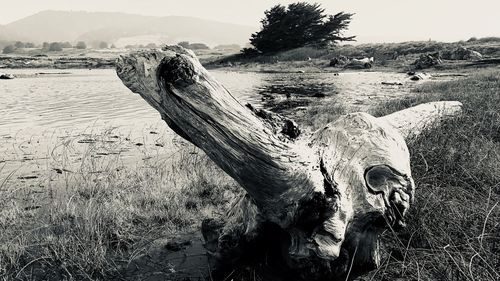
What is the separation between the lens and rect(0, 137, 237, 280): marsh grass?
318 cm

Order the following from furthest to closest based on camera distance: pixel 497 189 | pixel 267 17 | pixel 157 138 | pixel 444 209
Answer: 1. pixel 267 17
2. pixel 157 138
3. pixel 497 189
4. pixel 444 209

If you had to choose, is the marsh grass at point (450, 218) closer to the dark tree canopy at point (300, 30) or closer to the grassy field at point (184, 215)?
the grassy field at point (184, 215)

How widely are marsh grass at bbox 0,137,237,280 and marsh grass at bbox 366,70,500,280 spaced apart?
6.78 feet

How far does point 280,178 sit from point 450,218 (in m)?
1.48

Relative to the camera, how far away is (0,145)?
24.7 feet

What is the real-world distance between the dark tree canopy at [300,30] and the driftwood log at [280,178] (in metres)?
43.0

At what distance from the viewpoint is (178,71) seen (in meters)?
2.58

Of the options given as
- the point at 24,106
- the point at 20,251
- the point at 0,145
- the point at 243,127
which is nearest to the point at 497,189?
the point at 243,127

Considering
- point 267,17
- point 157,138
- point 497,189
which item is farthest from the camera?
point 267,17

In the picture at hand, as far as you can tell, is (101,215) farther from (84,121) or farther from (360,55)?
(360,55)

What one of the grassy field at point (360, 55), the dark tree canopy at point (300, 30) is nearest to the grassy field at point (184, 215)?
the grassy field at point (360, 55)

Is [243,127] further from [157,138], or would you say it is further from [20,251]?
[157,138]

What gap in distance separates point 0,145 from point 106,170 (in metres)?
3.25

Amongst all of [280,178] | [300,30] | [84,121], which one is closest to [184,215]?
[280,178]
